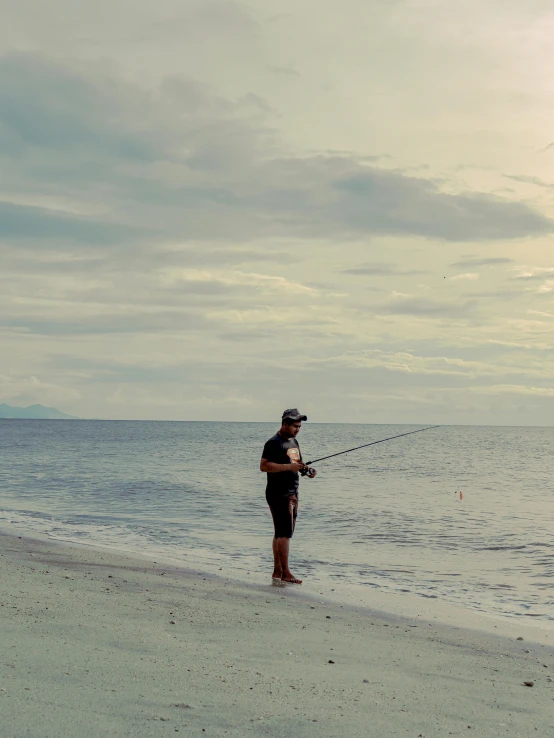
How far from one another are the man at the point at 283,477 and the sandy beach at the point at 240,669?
1.41 metres

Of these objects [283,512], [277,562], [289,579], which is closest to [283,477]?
[283,512]

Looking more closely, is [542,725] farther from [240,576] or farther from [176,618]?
[240,576]

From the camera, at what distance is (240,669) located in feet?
15.6

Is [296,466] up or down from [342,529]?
up

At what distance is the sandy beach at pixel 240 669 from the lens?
3.78 meters

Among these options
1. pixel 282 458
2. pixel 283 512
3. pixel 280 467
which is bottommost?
pixel 283 512

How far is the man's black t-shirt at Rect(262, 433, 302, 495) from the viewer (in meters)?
8.86

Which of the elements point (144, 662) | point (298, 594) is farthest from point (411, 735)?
point (298, 594)

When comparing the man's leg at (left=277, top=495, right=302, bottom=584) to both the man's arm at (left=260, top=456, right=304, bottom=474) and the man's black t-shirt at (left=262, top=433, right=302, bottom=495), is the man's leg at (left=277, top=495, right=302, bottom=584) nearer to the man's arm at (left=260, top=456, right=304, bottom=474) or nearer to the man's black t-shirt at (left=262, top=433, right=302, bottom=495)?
the man's black t-shirt at (left=262, top=433, right=302, bottom=495)

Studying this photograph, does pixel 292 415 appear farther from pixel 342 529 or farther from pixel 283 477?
pixel 342 529

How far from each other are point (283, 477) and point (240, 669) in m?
4.28

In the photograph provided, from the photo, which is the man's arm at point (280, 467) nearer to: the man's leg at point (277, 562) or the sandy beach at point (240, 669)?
the man's leg at point (277, 562)

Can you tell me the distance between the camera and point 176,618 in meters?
6.27

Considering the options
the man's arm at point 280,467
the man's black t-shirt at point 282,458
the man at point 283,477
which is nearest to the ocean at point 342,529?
the man at point 283,477
